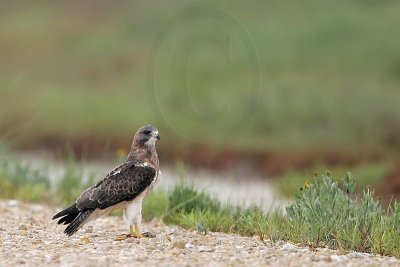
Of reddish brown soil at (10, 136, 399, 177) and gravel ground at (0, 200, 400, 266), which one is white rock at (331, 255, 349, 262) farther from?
reddish brown soil at (10, 136, 399, 177)

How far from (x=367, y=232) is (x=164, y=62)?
19237mm

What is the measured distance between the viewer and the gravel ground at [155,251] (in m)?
10.3

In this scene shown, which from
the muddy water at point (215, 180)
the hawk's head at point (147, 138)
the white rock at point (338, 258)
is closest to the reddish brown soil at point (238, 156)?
the muddy water at point (215, 180)

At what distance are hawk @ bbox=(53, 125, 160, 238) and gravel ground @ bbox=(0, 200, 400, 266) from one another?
0.24 m

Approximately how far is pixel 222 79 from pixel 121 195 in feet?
54.9

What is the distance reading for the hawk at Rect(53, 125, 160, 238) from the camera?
38.9 feet

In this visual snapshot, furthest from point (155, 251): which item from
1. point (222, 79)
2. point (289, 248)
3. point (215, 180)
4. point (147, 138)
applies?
point (222, 79)

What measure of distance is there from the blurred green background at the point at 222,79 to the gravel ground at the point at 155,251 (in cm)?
864

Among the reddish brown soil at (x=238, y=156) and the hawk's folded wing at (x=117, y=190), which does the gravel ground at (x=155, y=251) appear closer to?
the hawk's folded wing at (x=117, y=190)

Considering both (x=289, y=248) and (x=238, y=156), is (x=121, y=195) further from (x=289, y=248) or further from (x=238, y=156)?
(x=238, y=156)

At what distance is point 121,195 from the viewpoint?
11.9 metres

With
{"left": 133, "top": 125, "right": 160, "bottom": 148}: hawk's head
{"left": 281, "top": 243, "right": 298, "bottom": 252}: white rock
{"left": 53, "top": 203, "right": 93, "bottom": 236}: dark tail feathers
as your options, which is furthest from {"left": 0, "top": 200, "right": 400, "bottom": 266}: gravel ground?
{"left": 133, "top": 125, "right": 160, "bottom": 148}: hawk's head

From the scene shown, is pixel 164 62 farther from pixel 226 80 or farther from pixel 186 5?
pixel 186 5

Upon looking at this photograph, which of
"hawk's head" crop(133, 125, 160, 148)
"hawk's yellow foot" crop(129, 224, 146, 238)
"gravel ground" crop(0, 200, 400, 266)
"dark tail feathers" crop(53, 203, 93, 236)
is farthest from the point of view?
"hawk's head" crop(133, 125, 160, 148)
